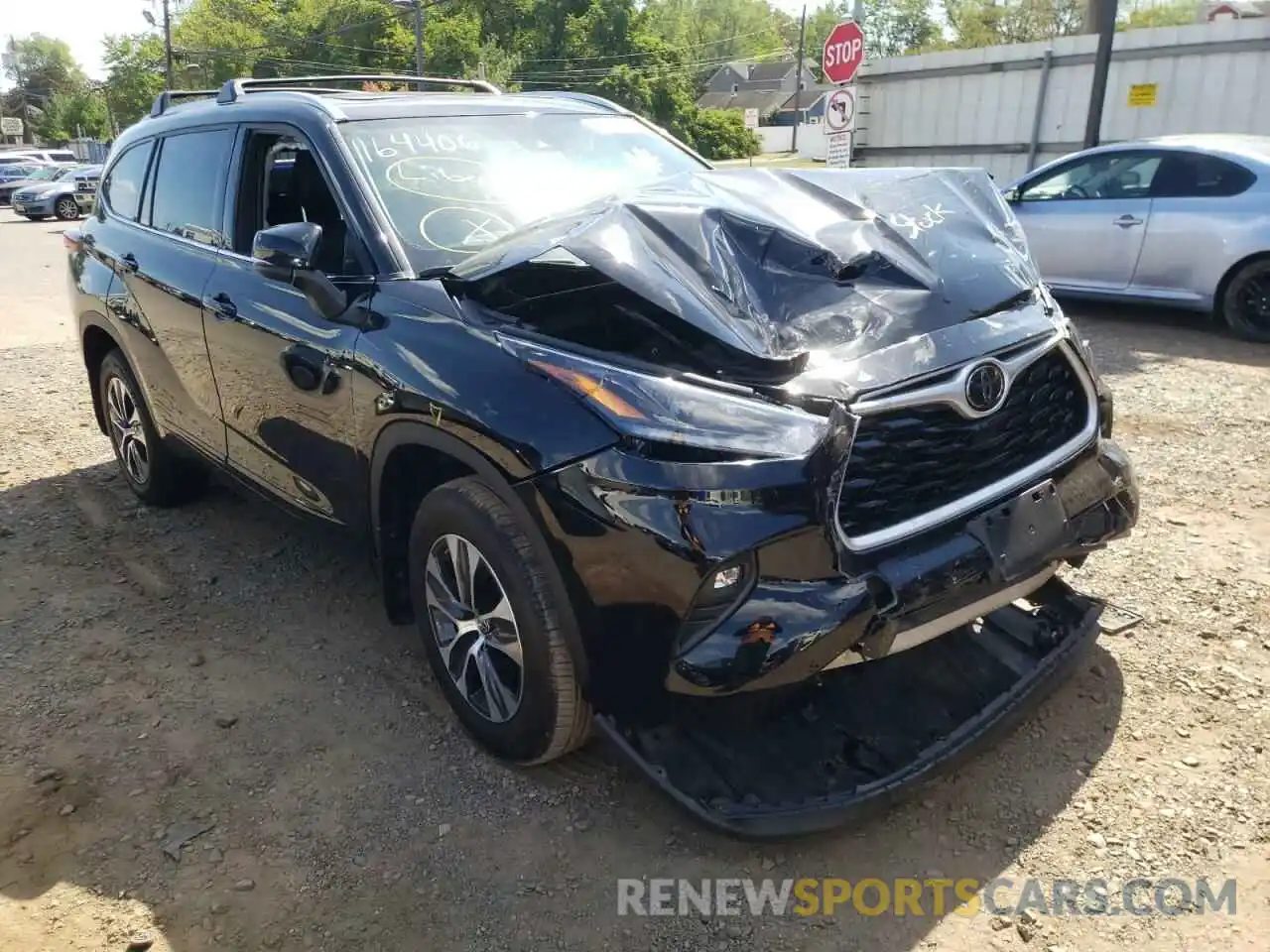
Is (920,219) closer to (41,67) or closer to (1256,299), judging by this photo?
(1256,299)

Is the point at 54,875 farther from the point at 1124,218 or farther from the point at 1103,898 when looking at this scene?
the point at 1124,218

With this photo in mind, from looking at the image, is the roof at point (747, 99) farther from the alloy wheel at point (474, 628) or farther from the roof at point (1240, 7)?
the alloy wheel at point (474, 628)

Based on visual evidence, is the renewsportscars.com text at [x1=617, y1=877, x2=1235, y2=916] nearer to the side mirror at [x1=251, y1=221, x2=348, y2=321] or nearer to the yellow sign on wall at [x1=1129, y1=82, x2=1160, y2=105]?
the side mirror at [x1=251, y1=221, x2=348, y2=321]

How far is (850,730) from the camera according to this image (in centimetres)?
270

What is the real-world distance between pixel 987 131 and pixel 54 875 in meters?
13.4

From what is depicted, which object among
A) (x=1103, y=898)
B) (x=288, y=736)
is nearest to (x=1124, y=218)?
(x=1103, y=898)

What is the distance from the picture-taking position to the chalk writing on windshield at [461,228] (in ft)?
10.5

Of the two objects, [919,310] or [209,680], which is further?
[209,680]

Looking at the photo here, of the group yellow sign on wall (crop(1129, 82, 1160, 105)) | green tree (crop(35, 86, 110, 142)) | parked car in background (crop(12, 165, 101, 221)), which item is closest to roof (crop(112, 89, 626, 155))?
yellow sign on wall (crop(1129, 82, 1160, 105))

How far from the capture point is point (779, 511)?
7.39ft

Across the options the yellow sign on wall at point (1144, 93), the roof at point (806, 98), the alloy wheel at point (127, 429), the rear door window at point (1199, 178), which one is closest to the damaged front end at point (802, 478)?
the alloy wheel at point (127, 429)

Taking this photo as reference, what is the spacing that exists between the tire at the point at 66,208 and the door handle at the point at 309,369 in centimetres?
2844

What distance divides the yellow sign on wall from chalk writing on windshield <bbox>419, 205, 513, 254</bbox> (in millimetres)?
11013

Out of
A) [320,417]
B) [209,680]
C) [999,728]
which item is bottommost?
[209,680]
